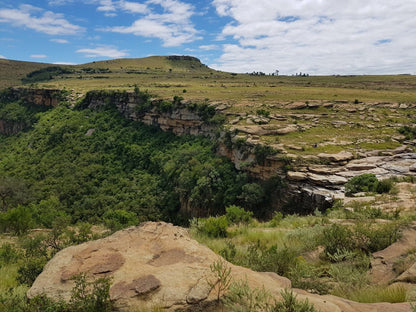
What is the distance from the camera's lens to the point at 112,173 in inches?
1194

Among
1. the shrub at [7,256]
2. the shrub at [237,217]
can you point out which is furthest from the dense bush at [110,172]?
the shrub at [7,256]

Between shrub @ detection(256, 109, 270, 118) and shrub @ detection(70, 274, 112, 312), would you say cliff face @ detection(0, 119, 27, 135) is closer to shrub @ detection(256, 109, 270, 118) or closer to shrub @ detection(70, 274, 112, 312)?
shrub @ detection(256, 109, 270, 118)

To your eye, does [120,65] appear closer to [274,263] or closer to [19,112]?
[19,112]

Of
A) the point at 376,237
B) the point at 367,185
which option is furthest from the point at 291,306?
the point at 367,185

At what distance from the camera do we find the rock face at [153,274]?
10.4 ft

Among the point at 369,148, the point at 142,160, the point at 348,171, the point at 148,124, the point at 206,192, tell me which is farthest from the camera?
the point at 148,124

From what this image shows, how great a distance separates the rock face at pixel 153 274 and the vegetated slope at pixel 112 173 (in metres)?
13.0

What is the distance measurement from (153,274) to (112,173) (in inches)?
1129

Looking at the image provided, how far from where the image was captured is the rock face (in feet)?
10.4

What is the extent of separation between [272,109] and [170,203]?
50.5ft

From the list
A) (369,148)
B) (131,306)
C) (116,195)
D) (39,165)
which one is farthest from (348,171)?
(39,165)

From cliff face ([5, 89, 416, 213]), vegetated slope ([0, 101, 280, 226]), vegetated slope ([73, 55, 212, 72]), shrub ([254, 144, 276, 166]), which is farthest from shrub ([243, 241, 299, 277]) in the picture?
vegetated slope ([73, 55, 212, 72])

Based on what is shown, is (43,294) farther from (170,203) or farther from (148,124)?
(148,124)

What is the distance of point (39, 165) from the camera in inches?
1268
